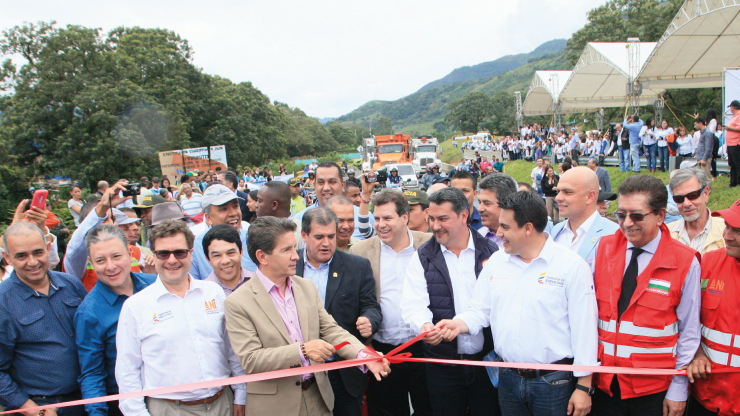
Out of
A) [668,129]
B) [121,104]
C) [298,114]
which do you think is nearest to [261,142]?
[121,104]

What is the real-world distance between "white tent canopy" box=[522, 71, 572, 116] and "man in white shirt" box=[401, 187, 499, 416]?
30.1 meters

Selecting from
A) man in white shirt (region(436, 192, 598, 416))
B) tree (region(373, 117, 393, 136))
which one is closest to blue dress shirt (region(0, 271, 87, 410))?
man in white shirt (region(436, 192, 598, 416))

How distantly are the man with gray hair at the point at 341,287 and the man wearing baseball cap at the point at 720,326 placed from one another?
83.6 inches

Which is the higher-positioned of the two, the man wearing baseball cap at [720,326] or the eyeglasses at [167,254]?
the eyeglasses at [167,254]

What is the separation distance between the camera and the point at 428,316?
3.30 m

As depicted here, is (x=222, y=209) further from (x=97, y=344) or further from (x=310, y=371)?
(x=310, y=371)

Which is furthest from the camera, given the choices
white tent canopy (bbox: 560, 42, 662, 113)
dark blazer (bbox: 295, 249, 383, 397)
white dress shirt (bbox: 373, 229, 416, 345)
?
white tent canopy (bbox: 560, 42, 662, 113)

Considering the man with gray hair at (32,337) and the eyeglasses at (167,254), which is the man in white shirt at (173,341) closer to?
the eyeglasses at (167,254)

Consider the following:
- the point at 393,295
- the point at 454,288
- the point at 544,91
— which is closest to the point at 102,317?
the point at 393,295

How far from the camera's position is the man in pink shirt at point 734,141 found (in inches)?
362

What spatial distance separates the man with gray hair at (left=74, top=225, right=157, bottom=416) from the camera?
2941 millimetres

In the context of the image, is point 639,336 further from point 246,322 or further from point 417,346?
point 246,322

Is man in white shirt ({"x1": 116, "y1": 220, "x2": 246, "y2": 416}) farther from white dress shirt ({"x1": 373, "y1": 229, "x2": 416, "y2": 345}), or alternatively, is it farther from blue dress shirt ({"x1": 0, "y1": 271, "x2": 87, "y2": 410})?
white dress shirt ({"x1": 373, "y1": 229, "x2": 416, "y2": 345})

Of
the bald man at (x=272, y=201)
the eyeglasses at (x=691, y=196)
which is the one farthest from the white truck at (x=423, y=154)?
the eyeglasses at (x=691, y=196)
